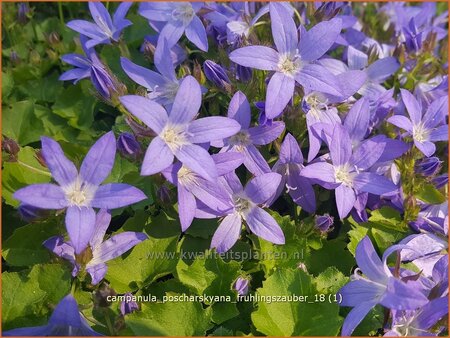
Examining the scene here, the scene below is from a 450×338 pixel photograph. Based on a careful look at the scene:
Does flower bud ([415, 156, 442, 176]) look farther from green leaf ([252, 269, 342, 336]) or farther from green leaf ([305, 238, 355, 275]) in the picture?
green leaf ([252, 269, 342, 336])

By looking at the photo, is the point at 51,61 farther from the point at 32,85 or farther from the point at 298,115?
the point at 298,115

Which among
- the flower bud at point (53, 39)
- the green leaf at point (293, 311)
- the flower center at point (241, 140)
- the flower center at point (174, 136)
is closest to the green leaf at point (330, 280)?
the green leaf at point (293, 311)

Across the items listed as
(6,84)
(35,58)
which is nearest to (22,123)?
(6,84)

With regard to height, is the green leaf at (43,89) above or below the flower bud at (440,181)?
above

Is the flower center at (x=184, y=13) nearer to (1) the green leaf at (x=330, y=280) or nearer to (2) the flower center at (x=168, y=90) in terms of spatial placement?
(2) the flower center at (x=168, y=90)

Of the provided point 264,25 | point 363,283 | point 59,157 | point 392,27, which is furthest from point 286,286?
point 392,27

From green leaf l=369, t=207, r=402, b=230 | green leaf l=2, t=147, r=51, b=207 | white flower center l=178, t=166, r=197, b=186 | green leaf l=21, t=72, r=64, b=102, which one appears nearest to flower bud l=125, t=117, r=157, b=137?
white flower center l=178, t=166, r=197, b=186
